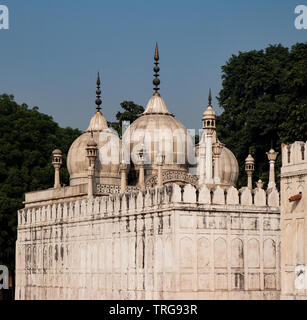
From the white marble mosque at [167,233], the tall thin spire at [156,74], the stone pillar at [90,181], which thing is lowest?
the white marble mosque at [167,233]

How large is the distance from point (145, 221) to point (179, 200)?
2.32 metres

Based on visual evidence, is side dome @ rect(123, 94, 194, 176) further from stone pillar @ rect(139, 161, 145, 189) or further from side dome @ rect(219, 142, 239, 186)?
stone pillar @ rect(139, 161, 145, 189)

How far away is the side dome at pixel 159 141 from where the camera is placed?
44.5 meters

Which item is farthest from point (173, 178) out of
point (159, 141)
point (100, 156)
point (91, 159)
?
point (100, 156)

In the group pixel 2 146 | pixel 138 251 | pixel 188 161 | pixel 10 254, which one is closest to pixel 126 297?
pixel 138 251

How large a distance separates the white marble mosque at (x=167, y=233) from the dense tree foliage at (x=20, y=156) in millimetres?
8374

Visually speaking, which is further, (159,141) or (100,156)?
(100,156)

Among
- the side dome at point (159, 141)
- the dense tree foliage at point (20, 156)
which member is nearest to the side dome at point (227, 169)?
the side dome at point (159, 141)

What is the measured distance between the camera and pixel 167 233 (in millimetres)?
32062

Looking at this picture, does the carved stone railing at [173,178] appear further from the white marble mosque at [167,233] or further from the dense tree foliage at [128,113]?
the dense tree foliage at [128,113]

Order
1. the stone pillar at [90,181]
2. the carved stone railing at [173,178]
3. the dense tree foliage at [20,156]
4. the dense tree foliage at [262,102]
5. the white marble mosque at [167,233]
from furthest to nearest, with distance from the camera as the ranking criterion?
the dense tree foliage at [20,156] → the dense tree foliage at [262,102] → the carved stone railing at [173,178] → the stone pillar at [90,181] → the white marble mosque at [167,233]

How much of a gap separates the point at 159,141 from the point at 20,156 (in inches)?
634

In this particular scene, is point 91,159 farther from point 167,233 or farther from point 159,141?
point 167,233
